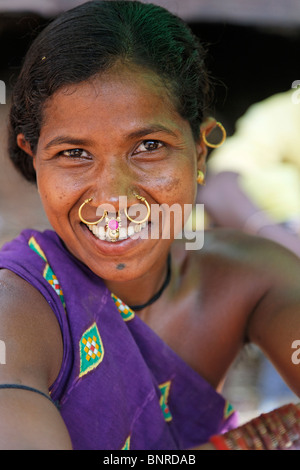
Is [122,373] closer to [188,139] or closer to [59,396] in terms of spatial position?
[59,396]

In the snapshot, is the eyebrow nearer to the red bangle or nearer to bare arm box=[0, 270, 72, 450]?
bare arm box=[0, 270, 72, 450]

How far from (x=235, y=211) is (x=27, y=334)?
1.69 meters

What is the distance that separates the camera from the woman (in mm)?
1535

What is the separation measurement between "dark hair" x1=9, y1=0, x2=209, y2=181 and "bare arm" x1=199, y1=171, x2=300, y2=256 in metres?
1.00

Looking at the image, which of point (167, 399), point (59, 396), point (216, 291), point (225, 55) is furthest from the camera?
point (225, 55)

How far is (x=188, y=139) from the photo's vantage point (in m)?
1.75

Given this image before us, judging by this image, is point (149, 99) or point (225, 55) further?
point (225, 55)

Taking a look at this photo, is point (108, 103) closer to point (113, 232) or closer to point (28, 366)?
point (113, 232)

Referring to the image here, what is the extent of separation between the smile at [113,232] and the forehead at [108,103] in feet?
0.82

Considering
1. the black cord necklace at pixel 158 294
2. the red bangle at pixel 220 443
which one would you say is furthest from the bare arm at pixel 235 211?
the red bangle at pixel 220 443

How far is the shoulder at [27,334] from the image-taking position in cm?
131

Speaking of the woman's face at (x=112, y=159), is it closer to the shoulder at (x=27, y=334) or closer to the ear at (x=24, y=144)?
the ear at (x=24, y=144)

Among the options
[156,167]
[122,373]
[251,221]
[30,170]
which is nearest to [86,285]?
[122,373]

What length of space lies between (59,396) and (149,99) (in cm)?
76
